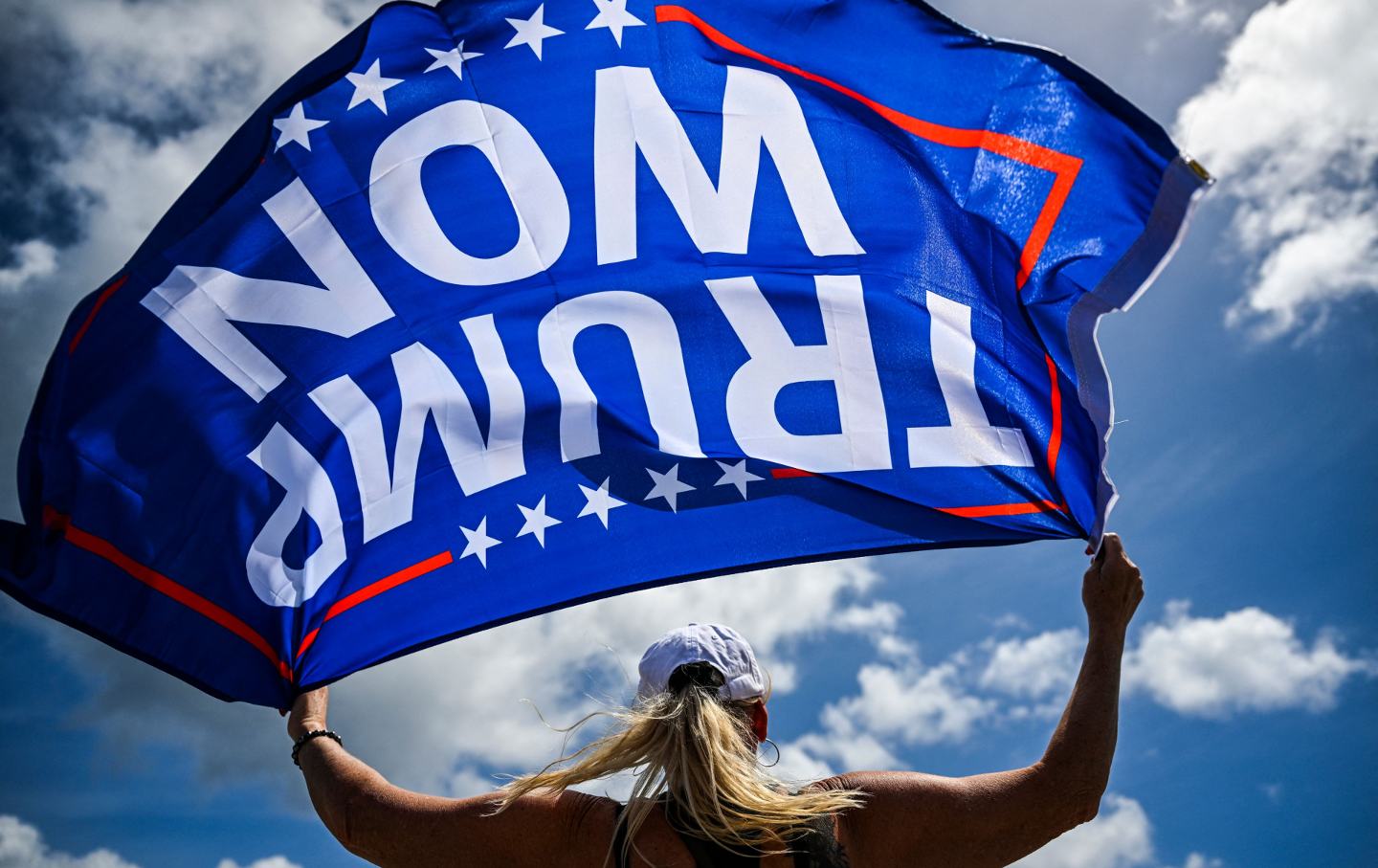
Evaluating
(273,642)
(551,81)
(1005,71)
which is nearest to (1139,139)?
(1005,71)

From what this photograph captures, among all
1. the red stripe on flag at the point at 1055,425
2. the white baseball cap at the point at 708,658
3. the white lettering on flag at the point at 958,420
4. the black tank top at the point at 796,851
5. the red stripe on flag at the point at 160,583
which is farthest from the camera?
the white lettering on flag at the point at 958,420

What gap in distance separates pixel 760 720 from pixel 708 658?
306mm

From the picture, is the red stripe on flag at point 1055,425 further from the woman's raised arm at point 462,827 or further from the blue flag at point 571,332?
the woman's raised arm at point 462,827

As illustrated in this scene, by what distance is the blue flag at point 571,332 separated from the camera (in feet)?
17.0

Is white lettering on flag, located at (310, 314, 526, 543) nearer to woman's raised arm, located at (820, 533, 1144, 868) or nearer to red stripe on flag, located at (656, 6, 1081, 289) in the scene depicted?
red stripe on flag, located at (656, 6, 1081, 289)

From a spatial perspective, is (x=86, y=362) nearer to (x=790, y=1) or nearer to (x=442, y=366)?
(x=442, y=366)

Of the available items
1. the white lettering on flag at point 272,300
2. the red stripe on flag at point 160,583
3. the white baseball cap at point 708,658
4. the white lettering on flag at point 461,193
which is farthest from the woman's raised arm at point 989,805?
the white lettering on flag at point 272,300

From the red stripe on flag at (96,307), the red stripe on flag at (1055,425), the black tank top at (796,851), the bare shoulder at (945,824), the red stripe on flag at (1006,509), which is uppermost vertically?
the red stripe on flag at (96,307)

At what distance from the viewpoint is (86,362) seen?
5.48 metres

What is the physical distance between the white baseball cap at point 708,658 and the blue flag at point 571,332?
1372 millimetres

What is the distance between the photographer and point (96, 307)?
18.1 feet

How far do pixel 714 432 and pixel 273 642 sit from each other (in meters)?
2.18

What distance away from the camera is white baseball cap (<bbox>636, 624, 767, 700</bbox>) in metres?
3.81

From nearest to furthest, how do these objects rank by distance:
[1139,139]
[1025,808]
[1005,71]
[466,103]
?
[1025,808]
[1139,139]
[1005,71]
[466,103]
